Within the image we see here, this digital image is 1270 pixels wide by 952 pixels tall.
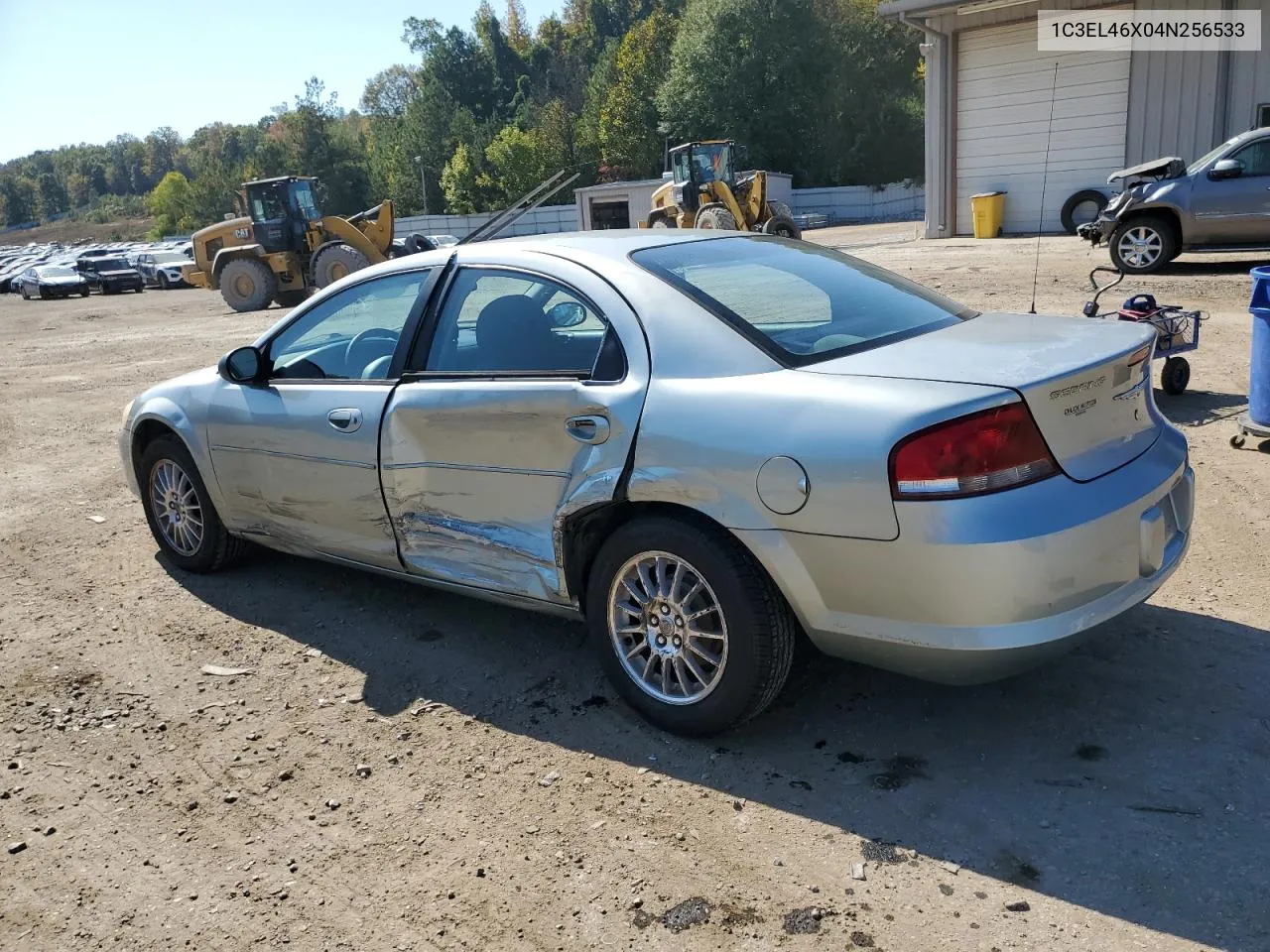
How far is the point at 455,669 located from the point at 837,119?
65.3 meters

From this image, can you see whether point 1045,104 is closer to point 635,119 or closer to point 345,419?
point 345,419

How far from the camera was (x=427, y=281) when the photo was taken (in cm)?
405

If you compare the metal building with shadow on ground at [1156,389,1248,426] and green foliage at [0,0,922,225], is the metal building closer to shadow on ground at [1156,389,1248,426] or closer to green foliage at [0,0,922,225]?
shadow on ground at [1156,389,1248,426]

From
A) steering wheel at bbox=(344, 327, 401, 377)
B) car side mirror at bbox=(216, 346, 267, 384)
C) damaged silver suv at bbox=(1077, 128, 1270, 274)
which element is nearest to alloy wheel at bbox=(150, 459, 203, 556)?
car side mirror at bbox=(216, 346, 267, 384)

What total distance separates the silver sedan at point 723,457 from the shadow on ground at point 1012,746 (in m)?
0.26

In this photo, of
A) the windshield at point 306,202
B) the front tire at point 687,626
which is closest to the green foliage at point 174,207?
the windshield at point 306,202

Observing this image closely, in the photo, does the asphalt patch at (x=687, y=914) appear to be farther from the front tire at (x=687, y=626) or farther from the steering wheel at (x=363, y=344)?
the steering wheel at (x=363, y=344)

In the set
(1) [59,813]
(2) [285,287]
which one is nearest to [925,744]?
(1) [59,813]

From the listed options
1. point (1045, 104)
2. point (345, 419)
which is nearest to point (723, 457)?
point (345, 419)

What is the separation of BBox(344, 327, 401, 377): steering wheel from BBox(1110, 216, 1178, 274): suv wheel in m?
12.3

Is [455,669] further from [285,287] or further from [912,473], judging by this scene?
[285,287]

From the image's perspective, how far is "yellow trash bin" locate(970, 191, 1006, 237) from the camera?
72.0ft

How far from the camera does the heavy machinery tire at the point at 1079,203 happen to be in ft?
68.8

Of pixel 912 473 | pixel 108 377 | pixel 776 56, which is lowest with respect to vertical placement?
pixel 108 377
